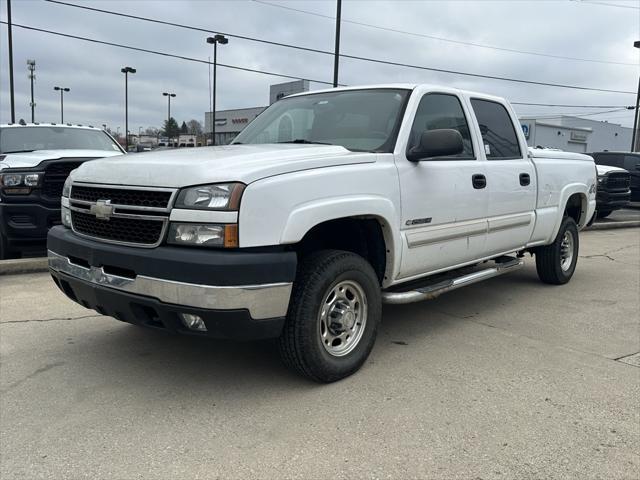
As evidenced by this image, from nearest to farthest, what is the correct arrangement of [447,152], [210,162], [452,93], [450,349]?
[210,162] → [447,152] → [450,349] → [452,93]

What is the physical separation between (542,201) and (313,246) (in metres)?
3.11

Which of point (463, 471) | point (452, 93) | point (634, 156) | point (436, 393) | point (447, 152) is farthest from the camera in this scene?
point (634, 156)

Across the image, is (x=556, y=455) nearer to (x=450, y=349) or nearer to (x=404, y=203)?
(x=450, y=349)

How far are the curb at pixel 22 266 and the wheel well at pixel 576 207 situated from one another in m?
6.09

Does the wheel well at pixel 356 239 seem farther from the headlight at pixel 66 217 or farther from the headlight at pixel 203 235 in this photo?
the headlight at pixel 66 217

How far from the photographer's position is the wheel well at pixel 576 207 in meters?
6.65

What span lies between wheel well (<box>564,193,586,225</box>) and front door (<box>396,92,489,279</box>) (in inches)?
93.2

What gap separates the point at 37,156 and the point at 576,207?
6.83m

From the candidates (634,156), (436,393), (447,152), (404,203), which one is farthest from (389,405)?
(634,156)

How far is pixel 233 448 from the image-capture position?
2.84 meters

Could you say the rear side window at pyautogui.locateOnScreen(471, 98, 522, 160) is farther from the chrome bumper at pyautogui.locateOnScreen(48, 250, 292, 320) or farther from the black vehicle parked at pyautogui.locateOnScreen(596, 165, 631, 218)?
the black vehicle parked at pyautogui.locateOnScreen(596, 165, 631, 218)

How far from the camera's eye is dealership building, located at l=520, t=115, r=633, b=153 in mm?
50250

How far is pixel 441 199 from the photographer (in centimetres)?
425

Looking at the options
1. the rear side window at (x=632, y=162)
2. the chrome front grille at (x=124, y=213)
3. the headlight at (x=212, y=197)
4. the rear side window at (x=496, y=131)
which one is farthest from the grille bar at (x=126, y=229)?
the rear side window at (x=632, y=162)
